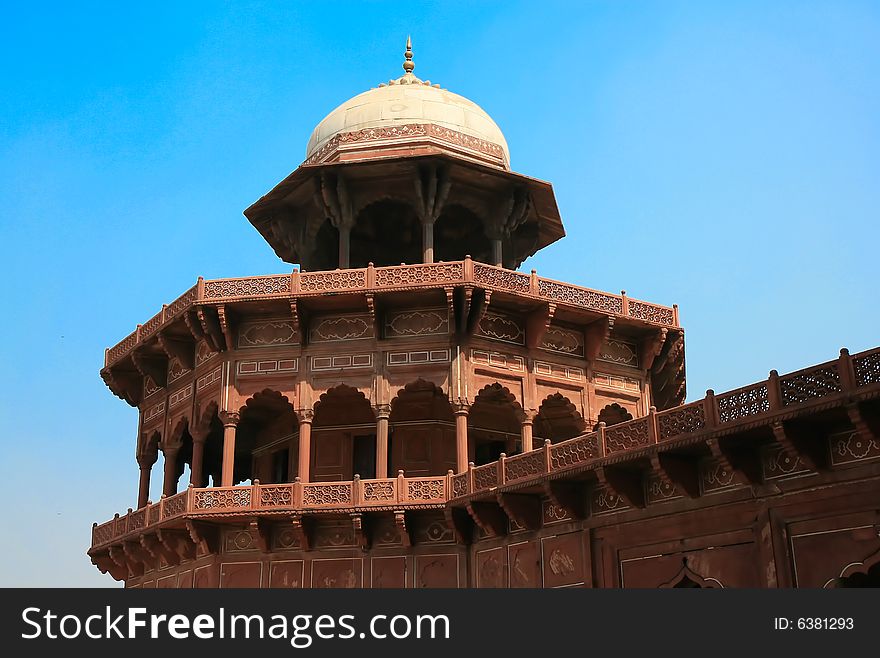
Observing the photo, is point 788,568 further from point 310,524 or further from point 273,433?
point 273,433

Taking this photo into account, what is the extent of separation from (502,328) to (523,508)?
5197 mm

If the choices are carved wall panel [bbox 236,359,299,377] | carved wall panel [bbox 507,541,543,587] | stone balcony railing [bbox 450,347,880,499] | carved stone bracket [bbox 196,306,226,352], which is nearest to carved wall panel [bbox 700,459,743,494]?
stone balcony railing [bbox 450,347,880,499]

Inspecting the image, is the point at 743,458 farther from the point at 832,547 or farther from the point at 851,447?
the point at 832,547

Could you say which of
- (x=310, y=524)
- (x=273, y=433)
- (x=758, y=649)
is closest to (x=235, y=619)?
(x=758, y=649)

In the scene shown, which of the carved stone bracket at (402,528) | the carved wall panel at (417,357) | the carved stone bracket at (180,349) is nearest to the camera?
the carved stone bracket at (402,528)

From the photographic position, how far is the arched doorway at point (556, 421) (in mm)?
25625

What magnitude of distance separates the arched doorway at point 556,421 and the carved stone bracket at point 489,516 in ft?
12.3

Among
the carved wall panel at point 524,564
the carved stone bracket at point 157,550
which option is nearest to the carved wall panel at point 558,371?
the carved wall panel at point 524,564

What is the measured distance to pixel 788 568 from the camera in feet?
54.1

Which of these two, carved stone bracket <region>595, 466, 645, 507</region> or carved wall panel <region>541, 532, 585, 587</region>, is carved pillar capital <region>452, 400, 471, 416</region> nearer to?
carved wall panel <region>541, 532, 585, 587</region>

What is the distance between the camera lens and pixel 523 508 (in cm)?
2119

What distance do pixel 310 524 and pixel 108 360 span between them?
26.7ft

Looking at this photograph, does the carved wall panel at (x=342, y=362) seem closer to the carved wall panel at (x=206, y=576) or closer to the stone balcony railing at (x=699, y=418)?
the stone balcony railing at (x=699, y=418)

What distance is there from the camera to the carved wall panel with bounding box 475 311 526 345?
24984 millimetres
